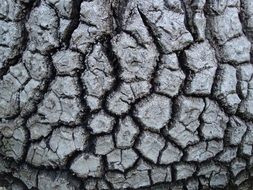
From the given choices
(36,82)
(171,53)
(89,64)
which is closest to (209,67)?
(171,53)

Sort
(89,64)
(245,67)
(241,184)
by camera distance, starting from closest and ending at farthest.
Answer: (89,64)
(245,67)
(241,184)

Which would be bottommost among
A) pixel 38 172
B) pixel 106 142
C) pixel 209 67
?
pixel 38 172

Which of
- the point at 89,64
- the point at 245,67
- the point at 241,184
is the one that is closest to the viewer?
the point at 89,64

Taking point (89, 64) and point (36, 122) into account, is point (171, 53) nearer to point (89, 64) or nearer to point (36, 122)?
point (89, 64)

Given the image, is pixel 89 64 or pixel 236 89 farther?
pixel 236 89

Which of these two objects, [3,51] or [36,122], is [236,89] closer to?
[36,122]

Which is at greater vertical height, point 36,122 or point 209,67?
point 209,67
